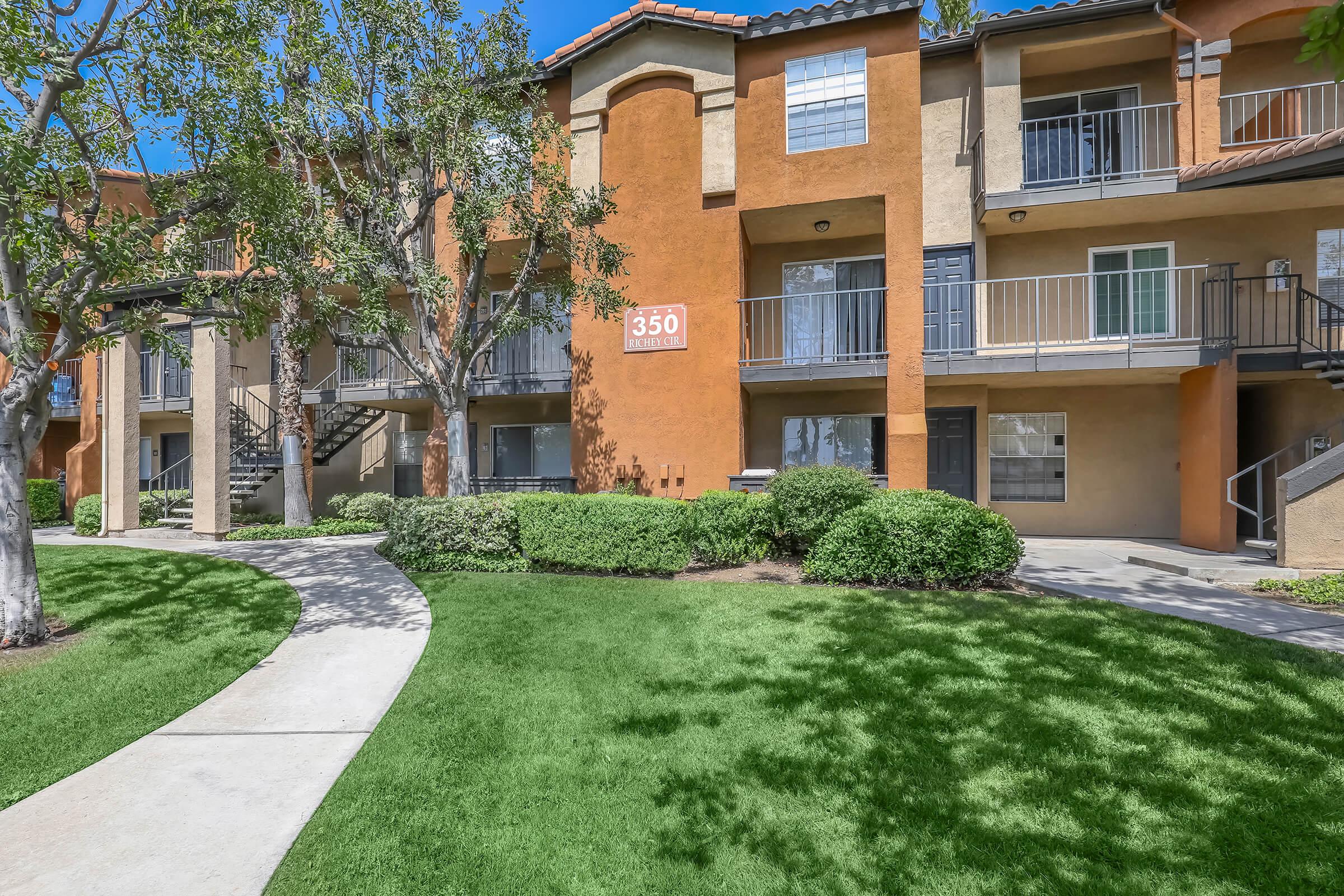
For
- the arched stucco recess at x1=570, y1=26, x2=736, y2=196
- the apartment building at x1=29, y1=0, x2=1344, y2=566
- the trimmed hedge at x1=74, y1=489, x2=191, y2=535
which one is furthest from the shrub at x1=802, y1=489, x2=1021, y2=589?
the trimmed hedge at x1=74, y1=489, x2=191, y2=535

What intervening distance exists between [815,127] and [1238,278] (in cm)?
756

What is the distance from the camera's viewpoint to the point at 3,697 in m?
4.50

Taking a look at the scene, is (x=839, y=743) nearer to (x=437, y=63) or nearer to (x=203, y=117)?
(x=203, y=117)

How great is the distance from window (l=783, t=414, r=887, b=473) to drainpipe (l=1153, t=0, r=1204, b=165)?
7103mm

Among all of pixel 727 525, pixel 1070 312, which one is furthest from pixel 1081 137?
pixel 727 525

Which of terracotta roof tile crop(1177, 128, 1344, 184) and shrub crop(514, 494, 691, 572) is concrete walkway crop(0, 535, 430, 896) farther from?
terracotta roof tile crop(1177, 128, 1344, 184)

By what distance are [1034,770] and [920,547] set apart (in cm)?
380

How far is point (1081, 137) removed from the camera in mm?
10961

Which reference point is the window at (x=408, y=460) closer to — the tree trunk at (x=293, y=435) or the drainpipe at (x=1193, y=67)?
the tree trunk at (x=293, y=435)

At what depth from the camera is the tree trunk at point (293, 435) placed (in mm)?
13328

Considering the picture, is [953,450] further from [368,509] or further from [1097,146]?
[368,509]

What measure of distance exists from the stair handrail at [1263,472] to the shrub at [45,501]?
26.2m

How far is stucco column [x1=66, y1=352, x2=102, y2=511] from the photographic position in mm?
15000

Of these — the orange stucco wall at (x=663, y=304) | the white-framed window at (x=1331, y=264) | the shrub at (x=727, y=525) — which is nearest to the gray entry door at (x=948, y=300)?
the orange stucco wall at (x=663, y=304)
